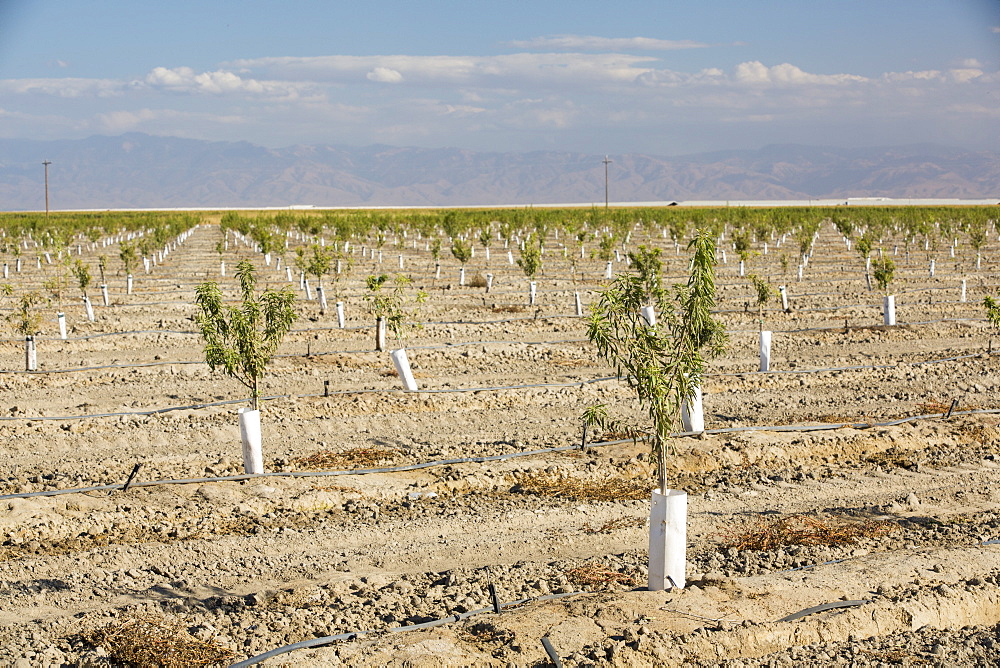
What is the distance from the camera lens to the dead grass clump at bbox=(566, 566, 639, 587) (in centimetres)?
838

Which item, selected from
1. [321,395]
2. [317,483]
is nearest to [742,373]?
[321,395]

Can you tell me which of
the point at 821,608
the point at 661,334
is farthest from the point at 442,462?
the point at 821,608

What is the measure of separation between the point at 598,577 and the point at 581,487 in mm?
2735

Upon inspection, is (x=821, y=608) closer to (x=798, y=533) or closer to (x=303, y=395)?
(x=798, y=533)

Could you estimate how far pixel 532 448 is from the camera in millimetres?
12508

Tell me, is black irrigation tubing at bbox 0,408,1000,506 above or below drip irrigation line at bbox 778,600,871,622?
above

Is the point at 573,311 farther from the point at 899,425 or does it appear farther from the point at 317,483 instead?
the point at 317,483

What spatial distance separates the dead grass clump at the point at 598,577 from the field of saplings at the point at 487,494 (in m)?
0.07

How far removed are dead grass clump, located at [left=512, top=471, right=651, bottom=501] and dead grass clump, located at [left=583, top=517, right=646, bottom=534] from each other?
665 millimetres

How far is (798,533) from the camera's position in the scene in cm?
946

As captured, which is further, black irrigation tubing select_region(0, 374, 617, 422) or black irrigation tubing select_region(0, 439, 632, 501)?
black irrigation tubing select_region(0, 374, 617, 422)

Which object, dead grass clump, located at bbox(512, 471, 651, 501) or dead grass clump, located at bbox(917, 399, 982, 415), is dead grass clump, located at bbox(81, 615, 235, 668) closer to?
dead grass clump, located at bbox(512, 471, 651, 501)

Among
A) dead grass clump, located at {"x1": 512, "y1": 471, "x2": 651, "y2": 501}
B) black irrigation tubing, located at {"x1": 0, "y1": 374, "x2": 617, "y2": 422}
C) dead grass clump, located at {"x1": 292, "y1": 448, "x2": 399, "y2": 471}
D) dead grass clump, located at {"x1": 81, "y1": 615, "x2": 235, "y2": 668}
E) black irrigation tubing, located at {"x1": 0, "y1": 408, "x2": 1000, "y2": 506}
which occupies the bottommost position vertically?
dead grass clump, located at {"x1": 81, "y1": 615, "x2": 235, "y2": 668}

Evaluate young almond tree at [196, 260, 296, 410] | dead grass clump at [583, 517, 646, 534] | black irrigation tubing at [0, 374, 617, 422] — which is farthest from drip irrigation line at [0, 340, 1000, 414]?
dead grass clump at [583, 517, 646, 534]
